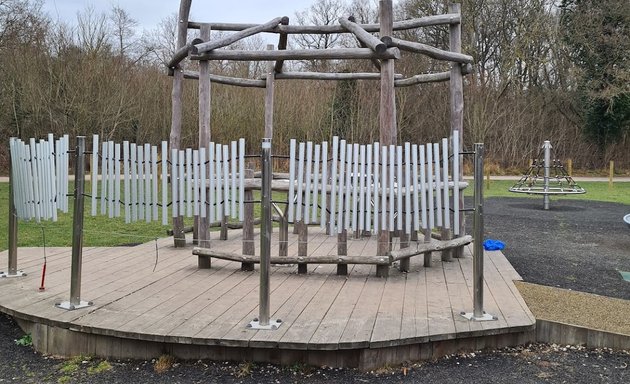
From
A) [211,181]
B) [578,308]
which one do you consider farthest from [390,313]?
[211,181]

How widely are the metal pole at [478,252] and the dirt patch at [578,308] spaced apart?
49 centimetres

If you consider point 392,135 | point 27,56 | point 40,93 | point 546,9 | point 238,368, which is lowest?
point 238,368

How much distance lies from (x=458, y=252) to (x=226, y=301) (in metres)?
3.36

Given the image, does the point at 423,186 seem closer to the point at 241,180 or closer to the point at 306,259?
the point at 306,259

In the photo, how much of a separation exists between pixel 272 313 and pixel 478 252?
1.65 m

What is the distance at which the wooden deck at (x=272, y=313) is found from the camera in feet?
12.6

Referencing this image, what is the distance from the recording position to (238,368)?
3799mm

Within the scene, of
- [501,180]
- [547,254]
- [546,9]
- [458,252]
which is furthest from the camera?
[546,9]

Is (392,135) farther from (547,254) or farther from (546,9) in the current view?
(546,9)

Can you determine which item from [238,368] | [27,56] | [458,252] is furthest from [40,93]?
[238,368]

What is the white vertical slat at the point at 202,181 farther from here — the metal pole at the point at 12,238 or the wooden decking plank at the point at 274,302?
the metal pole at the point at 12,238

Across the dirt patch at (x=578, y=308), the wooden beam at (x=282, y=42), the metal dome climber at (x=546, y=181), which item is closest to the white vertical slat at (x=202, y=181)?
the wooden beam at (x=282, y=42)

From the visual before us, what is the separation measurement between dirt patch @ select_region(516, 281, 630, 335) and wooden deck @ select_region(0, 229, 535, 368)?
0.59ft

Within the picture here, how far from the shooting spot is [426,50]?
19.9ft
